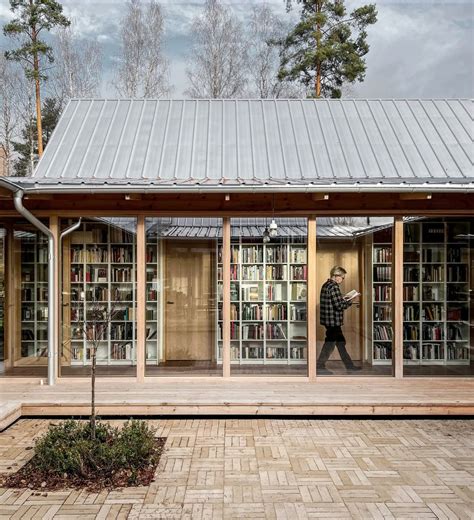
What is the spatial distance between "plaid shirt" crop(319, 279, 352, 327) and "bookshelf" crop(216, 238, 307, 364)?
256mm

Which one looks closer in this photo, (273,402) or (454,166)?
(273,402)

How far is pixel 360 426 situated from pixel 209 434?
1689 mm

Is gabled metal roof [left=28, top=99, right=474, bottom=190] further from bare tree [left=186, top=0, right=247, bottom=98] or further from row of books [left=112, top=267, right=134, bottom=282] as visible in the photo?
bare tree [left=186, top=0, right=247, bottom=98]

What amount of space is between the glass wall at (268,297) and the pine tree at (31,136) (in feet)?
48.0

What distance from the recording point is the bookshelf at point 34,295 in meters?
7.16

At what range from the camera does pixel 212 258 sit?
712 cm

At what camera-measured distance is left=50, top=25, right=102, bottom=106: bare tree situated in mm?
20683

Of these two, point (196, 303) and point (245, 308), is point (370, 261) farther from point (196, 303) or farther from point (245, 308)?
point (196, 303)

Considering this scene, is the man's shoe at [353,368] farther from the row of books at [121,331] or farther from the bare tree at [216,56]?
the bare tree at [216,56]

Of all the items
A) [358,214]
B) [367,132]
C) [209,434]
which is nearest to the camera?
[209,434]

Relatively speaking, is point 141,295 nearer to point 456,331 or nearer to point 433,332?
point 433,332

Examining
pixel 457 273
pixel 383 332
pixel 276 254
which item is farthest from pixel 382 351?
pixel 276 254

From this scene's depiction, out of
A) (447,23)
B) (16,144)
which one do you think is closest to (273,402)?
(16,144)

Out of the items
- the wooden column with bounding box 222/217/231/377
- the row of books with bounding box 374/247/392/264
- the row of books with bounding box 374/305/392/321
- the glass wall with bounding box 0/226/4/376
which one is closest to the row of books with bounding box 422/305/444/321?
the row of books with bounding box 374/305/392/321
